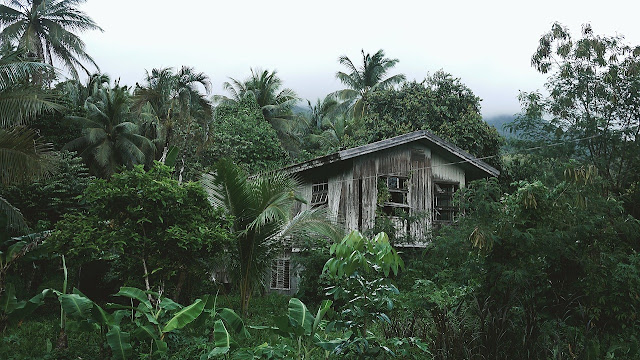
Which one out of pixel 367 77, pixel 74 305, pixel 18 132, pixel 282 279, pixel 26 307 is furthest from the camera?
pixel 367 77

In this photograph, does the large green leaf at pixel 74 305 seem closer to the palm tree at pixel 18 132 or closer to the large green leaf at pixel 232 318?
the large green leaf at pixel 232 318

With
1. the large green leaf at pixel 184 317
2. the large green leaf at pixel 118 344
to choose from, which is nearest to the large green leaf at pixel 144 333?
the large green leaf at pixel 118 344

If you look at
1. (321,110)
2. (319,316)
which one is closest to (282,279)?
(319,316)

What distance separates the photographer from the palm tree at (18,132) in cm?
1058

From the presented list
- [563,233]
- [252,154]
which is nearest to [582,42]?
[563,233]

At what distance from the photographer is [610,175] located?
56.9 ft

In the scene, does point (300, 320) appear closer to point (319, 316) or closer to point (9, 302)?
point (319, 316)

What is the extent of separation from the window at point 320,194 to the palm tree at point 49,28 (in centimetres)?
1764

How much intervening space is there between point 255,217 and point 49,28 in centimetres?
2397

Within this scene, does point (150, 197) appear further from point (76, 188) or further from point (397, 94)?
point (397, 94)

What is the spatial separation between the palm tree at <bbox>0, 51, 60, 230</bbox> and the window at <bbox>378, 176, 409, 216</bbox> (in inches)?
363

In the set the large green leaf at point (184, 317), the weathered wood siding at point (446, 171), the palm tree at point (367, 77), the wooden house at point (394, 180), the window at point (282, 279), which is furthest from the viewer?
the palm tree at point (367, 77)

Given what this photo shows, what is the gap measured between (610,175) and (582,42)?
4410 mm

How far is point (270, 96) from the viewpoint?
3444cm
